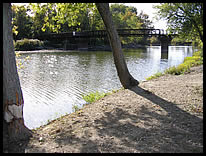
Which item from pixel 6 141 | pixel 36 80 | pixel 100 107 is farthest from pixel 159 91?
pixel 36 80

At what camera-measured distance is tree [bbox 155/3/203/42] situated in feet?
46.2

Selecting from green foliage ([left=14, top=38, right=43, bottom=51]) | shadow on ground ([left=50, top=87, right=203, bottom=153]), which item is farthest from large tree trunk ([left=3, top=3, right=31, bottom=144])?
green foliage ([left=14, top=38, right=43, bottom=51])

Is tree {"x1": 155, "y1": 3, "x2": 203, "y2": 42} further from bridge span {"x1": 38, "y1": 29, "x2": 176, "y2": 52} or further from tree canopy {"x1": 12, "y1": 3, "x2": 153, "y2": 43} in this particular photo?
bridge span {"x1": 38, "y1": 29, "x2": 176, "y2": 52}

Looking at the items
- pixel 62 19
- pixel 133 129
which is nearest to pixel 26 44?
pixel 62 19

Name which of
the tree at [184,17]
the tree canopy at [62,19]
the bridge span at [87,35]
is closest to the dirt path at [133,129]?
the tree canopy at [62,19]

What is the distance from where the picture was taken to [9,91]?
12.3ft

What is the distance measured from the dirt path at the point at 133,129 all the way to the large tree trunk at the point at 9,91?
35 centimetres

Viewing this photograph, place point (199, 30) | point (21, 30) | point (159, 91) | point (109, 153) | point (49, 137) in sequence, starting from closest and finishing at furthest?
point (109, 153), point (49, 137), point (159, 91), point (199, 30), point (21, 30)

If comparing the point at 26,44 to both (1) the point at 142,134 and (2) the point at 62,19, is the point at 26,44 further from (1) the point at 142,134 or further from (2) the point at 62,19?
(1) the point at 142,134

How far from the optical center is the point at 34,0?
741 cm

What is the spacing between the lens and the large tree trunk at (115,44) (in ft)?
24.0

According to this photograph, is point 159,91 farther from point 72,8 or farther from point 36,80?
point 36,80

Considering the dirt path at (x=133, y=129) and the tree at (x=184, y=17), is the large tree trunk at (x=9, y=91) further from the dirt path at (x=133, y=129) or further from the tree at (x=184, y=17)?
the tree at (x=184, y=17)

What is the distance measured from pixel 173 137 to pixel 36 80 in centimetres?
1072
